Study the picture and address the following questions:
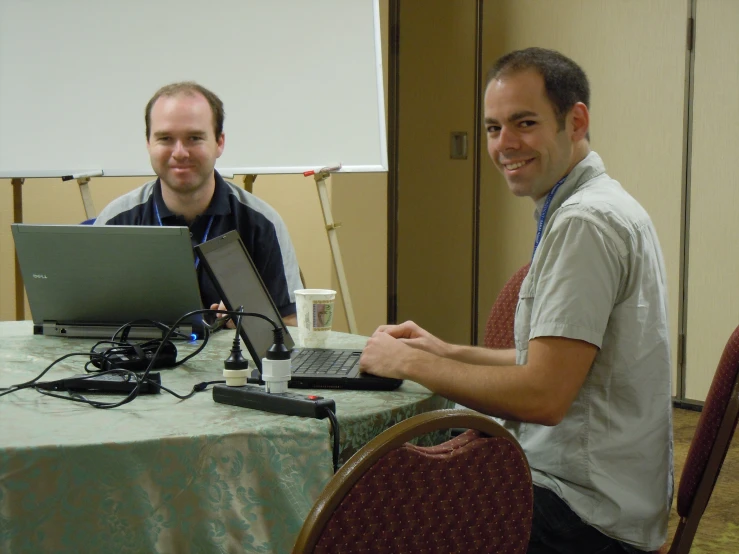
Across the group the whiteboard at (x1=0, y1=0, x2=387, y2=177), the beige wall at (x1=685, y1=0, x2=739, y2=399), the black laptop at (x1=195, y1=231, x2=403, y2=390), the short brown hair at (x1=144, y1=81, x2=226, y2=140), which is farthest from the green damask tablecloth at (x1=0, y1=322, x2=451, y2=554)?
the beige wall at (x1=685, y1=0, x2=739, y2=399)

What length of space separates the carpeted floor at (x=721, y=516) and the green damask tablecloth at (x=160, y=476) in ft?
4.76

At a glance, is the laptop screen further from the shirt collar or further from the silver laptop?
the shirt collar

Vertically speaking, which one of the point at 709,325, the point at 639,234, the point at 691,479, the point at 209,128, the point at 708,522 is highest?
the point at 209,128

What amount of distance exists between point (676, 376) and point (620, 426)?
8.92ft

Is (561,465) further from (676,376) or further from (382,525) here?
(676,376)

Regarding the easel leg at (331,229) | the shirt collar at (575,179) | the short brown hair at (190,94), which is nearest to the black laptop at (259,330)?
the shirt collar at (575,179)

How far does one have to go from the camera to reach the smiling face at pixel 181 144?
2326mm

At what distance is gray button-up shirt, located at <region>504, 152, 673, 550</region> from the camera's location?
127cm

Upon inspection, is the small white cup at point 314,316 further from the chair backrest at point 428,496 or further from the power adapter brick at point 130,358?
the chair backrest at point 428,496

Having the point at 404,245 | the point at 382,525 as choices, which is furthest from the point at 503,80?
the point at 404,245

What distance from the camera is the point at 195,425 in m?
1.12

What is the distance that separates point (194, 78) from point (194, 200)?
1002 mm

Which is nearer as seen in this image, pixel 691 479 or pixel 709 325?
pixel 691 479

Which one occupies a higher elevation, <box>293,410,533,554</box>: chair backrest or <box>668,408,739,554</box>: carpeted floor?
<box>293,410,533,554</box>: chair backrest
